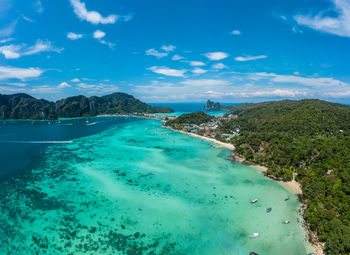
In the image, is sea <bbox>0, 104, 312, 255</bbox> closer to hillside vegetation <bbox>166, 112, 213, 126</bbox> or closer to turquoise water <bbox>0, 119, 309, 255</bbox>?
turquoise water <bbox>0, 119, 309, 255</bbox>

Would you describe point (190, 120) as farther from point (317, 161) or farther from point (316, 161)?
point (317, 161)

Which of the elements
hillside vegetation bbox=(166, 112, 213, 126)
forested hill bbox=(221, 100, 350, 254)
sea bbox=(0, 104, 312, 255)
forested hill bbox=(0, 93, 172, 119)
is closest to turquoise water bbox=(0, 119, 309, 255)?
sea bbox=(0, 104, 312, 255)

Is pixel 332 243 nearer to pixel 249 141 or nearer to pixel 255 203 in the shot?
pixel 255 203

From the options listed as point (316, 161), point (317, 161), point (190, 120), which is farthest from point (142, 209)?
point (190, 120)

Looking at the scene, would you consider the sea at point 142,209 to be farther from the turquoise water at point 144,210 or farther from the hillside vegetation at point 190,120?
the hillside vegetation at point 190,120

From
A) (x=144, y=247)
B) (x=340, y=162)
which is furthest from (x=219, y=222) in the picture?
(x=340, y=162)
